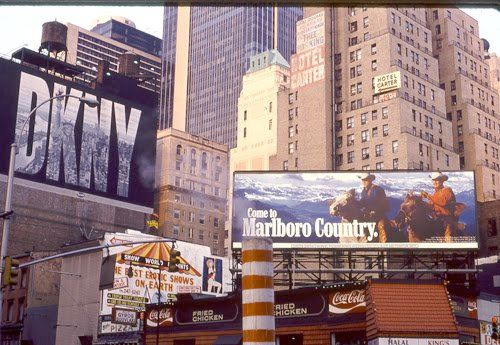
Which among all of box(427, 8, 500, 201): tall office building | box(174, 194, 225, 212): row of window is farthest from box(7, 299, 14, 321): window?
box(174, 194, 225, 212): row of window

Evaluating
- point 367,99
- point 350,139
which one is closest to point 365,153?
point 350,139

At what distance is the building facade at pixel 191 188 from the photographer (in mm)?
145250

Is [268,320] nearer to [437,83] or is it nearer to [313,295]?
[313,295]

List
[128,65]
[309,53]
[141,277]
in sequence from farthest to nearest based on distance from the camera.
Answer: [128,65], [309,53], [141,277]

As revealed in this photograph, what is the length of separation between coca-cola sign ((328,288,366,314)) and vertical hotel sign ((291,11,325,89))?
9007cm

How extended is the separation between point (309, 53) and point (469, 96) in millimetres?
27068

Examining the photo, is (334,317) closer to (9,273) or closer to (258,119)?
(9,273)

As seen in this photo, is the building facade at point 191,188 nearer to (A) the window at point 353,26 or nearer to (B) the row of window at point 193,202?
(B) the row of window at point 193,202

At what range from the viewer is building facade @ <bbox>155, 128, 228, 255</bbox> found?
145250 mm

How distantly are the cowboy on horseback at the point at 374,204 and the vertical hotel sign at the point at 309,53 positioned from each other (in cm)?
8278

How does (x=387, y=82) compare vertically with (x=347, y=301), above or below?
above

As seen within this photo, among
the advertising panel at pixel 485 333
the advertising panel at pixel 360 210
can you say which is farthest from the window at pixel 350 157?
the advertising panel at pixel 485 333

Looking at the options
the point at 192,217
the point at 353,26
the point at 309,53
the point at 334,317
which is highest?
the point at 353,26

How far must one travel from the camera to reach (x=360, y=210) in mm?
40656
